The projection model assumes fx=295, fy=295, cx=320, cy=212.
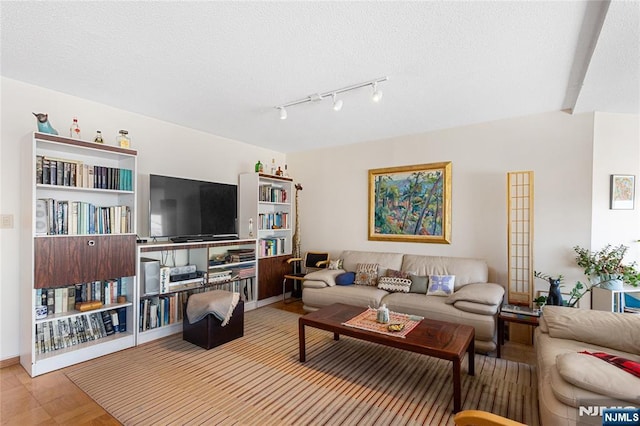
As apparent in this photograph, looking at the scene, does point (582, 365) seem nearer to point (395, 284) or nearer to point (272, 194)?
point (395, 284)

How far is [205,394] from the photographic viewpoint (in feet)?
7.18

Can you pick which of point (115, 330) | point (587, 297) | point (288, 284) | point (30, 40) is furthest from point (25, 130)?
point (587, 297)

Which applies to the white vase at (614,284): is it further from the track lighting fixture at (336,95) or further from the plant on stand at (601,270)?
the track lighting fixture at (336,95)

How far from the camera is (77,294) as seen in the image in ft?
9.24

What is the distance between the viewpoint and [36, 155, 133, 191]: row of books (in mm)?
2540

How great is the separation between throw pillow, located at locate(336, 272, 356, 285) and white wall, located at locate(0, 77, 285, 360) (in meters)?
2.18

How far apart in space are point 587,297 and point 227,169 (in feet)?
15.4

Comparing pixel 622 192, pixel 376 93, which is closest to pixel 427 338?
pixel 376 93

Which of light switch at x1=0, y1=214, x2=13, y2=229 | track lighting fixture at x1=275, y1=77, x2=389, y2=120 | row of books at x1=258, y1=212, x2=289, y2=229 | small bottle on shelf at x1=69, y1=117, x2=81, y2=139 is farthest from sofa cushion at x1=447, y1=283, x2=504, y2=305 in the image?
light switch at x1=0, y1=214, x2=13, y2=229

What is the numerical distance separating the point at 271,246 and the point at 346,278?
136 cm

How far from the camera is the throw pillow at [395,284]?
3572mm

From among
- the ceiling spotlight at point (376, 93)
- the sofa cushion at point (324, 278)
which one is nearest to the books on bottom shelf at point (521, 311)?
the sofa cushion at point (324, 278)

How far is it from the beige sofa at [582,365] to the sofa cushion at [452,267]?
3.66 ft

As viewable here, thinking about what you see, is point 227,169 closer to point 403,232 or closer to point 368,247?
point 368,247
